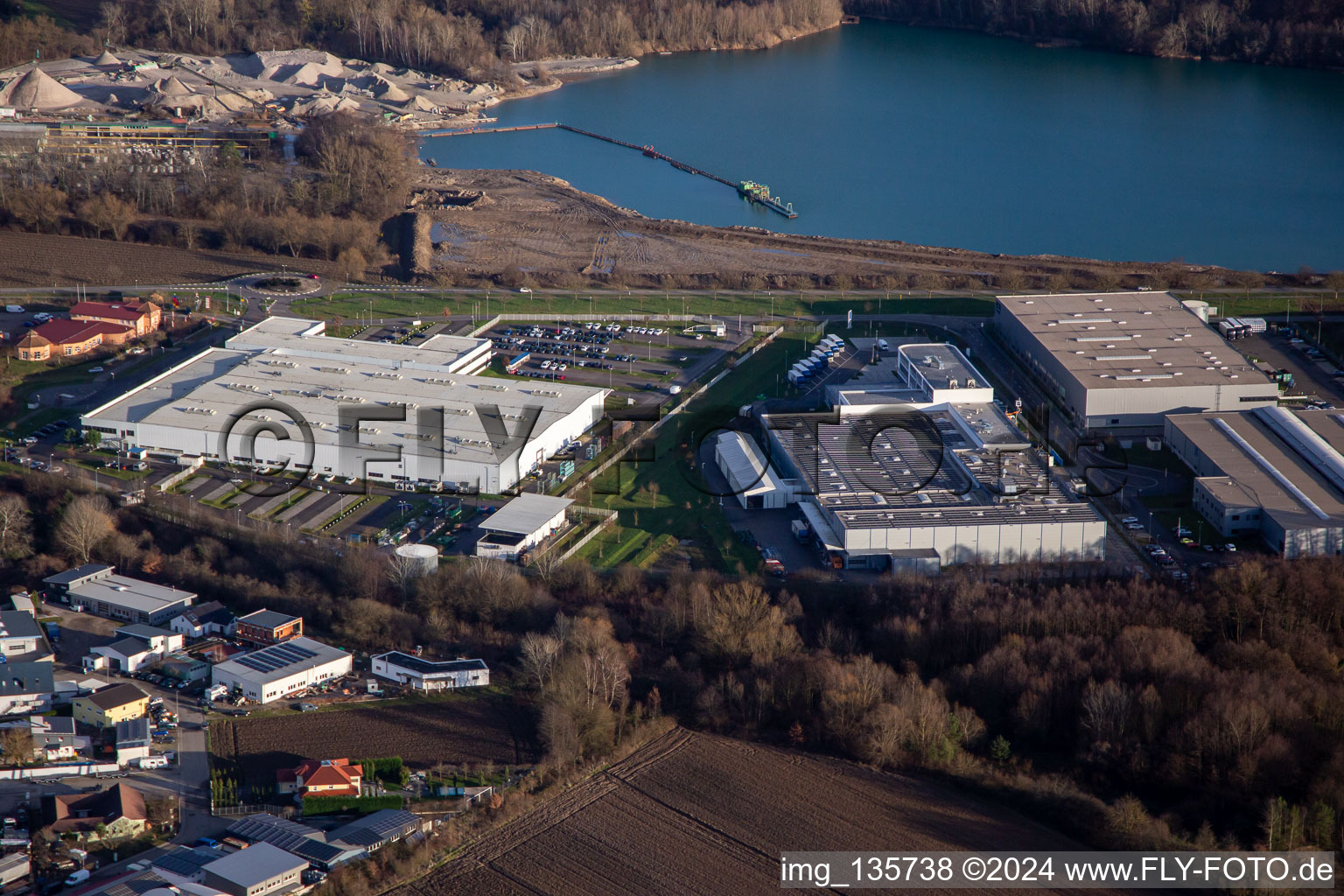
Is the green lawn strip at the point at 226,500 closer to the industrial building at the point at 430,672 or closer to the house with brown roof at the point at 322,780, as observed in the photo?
the industrial building at the point at 430,672

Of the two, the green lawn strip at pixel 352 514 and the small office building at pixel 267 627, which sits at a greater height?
the green lawn strip at pixel 352 514

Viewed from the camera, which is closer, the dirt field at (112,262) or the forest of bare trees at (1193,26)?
the dirt field at (112,262)

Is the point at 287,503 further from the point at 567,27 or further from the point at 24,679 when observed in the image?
the point at 567,27

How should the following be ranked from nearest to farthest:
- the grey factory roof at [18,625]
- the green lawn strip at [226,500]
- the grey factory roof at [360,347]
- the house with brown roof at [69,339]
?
the grey factory roof at [18,625]
the green lawn strip at [226,500]
the grey factory roof at [360,347]
the house with brown roof at [69,339]

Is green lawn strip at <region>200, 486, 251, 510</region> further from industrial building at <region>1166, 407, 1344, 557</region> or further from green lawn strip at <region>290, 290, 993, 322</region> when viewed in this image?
industrial building at <region>1166, 407, 1344, 557</region>

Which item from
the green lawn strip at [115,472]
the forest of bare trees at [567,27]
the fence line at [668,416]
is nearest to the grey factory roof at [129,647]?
the green lawn strip at [115,472]

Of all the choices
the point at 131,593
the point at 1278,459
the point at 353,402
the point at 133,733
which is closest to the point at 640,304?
the point at 353,402
